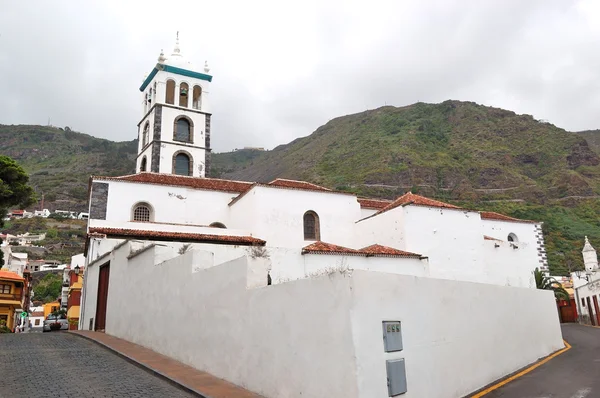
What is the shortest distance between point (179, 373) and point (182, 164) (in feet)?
73.3

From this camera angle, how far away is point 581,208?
2908 inches

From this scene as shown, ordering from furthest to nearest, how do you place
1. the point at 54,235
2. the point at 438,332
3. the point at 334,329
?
the point at 54,235 < the point at 438,332 < the point at 334,329

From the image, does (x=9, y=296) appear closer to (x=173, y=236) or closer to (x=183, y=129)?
(x=183, y=129)

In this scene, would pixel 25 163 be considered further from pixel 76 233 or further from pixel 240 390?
pixel 240 390

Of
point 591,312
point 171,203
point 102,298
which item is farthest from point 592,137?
point 102,298

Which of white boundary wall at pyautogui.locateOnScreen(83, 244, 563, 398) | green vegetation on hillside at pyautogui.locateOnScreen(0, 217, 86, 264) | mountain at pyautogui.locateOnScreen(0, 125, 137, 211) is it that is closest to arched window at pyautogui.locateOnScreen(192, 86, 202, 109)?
white boundary wall at pyautogui.locateOnScreen(83, 244, 563, 398)

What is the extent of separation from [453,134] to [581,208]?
37285 mm

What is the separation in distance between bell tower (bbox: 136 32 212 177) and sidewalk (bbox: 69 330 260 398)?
706 inches

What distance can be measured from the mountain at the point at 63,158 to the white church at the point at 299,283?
85501 millimetres

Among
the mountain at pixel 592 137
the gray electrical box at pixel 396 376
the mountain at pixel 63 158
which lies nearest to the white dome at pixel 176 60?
the gray electrical box at pixel 396 376

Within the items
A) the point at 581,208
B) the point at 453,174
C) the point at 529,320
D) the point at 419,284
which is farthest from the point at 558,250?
the point at 419,284

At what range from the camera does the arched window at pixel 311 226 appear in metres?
22.9

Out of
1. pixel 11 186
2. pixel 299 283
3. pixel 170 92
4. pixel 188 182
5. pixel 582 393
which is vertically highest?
pixel 170 92

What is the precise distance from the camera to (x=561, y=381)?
→ 914 centimetres
